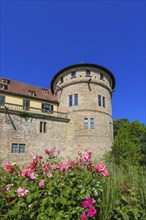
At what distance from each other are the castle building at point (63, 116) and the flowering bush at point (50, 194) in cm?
1610

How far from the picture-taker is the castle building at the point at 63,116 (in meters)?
18.6

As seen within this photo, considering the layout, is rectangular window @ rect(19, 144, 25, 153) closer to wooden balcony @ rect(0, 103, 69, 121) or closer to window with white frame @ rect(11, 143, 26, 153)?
window with white frame @ rect(11, 143, 26, 153)

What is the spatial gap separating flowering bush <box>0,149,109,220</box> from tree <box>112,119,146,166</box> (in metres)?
4.21

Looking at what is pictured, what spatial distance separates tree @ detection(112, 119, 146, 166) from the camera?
18.1 meters

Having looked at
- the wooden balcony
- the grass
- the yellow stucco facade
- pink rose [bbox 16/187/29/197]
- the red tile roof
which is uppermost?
the red tile roof

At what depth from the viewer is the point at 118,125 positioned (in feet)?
113

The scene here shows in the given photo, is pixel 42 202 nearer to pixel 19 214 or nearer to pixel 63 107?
pixel 19 214

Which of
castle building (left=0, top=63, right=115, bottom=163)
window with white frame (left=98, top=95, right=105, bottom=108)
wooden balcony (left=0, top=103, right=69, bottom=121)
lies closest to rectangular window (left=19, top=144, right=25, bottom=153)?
castle building (left=0, top=63, right=115, bottom=163)

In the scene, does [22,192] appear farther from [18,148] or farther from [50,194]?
[18,148]

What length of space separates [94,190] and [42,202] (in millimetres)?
893

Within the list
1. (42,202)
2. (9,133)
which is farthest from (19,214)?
(9,133)

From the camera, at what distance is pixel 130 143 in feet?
65.8

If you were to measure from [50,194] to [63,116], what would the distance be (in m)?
20.2

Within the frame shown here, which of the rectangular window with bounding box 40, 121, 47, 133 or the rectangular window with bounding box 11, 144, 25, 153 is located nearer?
the rectangular window with bounding box 11, 144, 25, 153
